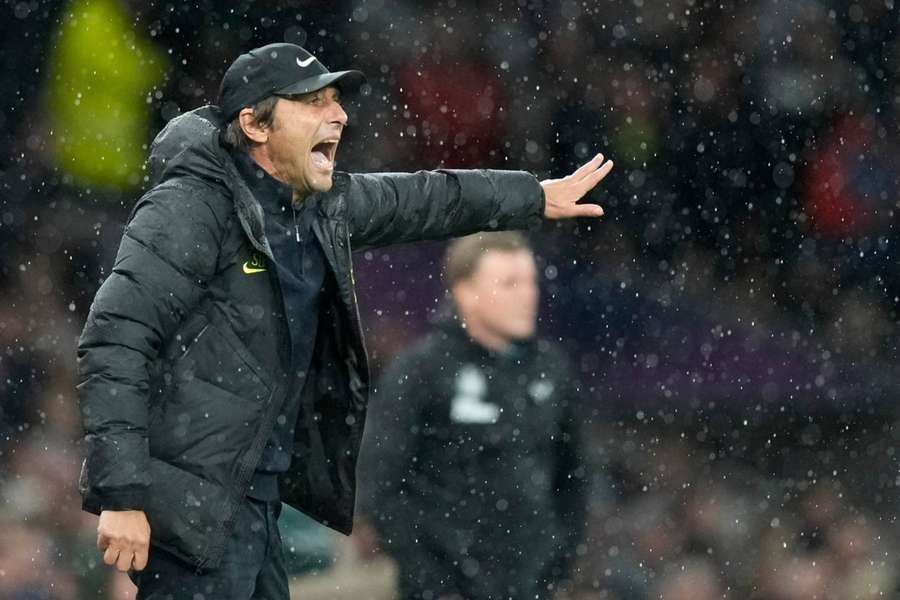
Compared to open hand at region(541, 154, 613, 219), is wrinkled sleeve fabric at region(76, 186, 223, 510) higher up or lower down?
higher up

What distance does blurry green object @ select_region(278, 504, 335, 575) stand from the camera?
627 cm

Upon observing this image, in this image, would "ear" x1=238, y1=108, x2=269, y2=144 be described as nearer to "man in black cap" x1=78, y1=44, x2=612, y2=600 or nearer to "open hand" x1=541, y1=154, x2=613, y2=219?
"man in black cap" x1=78, y1=44, x2=612, y2=600

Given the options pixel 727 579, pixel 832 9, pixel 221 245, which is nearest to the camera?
pixel 221 245

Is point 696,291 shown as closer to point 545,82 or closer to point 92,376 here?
point 545,82

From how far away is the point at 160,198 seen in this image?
3.53m

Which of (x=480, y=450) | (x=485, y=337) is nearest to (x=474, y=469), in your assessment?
(x=480, y=450)

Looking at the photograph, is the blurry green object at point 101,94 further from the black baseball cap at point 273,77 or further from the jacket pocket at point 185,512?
the jacket pocket at point 185,512

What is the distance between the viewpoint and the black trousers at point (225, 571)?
3.59 meters

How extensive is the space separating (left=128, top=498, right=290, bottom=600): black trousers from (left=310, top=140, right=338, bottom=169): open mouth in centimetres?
73

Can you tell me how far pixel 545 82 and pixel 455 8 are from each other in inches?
21.0

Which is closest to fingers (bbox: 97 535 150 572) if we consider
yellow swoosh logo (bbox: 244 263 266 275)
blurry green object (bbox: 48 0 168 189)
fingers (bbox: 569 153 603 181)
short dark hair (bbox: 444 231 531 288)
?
yellow swoosh logo (bbox: 244 263 266 275)

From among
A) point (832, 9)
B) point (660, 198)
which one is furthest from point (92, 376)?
point (832, 9)

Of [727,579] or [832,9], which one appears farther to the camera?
[832,9]

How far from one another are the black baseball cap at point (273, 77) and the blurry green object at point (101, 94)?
→ 4105 millimetres
